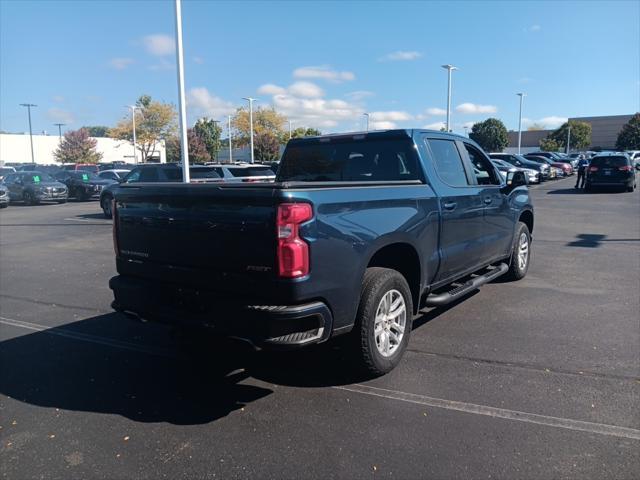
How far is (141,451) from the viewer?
134 inches

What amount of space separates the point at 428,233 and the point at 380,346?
117cm

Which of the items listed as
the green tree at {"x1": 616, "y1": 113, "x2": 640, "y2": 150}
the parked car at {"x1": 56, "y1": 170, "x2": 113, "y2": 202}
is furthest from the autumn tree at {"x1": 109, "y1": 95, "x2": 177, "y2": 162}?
the green tree at {"x1": 616, "y1": 113, "x2": 640, "y2": 150}

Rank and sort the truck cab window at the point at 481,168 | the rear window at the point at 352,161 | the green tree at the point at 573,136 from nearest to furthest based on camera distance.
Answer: the rear window at the point at 352,161 < the truck cab window at the point at 481,168 < the green tree at the point at 573,136

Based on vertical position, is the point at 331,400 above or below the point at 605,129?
below

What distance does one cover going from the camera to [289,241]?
11.7 feet

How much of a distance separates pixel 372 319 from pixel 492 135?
81611mm

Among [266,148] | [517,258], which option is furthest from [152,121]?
[517,258]

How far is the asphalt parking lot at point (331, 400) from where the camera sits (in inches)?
129

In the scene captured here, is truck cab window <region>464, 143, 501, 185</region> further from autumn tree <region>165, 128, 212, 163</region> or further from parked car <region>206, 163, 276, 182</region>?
autumn tree <region>165, 128, 212, 163</region>

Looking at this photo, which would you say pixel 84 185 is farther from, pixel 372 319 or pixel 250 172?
pixel 372 319

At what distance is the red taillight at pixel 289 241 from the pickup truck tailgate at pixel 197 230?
2.1 inches

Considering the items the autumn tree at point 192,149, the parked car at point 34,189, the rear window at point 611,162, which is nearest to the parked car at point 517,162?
the rear window at point 611,162

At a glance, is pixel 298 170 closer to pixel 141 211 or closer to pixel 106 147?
pixel 141 211

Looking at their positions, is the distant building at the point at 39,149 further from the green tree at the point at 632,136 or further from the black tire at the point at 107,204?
the green tree at the point at 632,136
